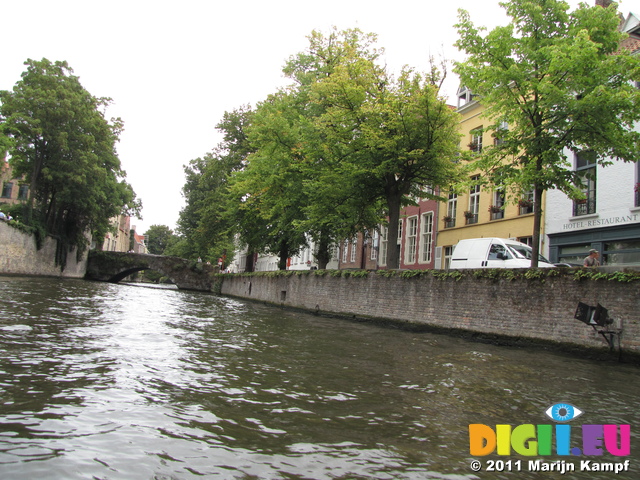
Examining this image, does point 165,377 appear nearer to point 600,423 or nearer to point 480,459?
point 480,459

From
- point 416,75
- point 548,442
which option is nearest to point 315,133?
point 416,75

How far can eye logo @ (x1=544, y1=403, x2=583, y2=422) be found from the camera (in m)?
5.38

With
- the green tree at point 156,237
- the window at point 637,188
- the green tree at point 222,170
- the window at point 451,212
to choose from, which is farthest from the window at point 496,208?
the green tree at point 156,237

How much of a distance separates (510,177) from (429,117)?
4.72 meters

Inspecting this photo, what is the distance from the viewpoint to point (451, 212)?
94.2 feet

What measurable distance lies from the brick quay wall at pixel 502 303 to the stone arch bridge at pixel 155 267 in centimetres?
3245

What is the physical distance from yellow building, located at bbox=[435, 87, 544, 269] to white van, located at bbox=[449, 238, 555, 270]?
4078mm

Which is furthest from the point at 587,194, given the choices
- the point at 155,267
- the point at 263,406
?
the point at 155,267

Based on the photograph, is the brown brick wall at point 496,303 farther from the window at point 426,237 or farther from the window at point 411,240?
the window at point 411,240

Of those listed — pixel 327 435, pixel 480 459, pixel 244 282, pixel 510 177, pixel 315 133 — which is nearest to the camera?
pixel 480 459

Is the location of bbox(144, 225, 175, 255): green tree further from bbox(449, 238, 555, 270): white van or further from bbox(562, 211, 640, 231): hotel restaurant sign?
bbox(562, 211, 640, 231): hotel restaurant sign

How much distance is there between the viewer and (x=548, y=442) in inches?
175

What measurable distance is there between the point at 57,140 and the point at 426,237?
25.0 metres

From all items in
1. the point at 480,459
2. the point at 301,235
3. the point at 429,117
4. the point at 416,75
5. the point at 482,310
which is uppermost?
the point at 416,75
